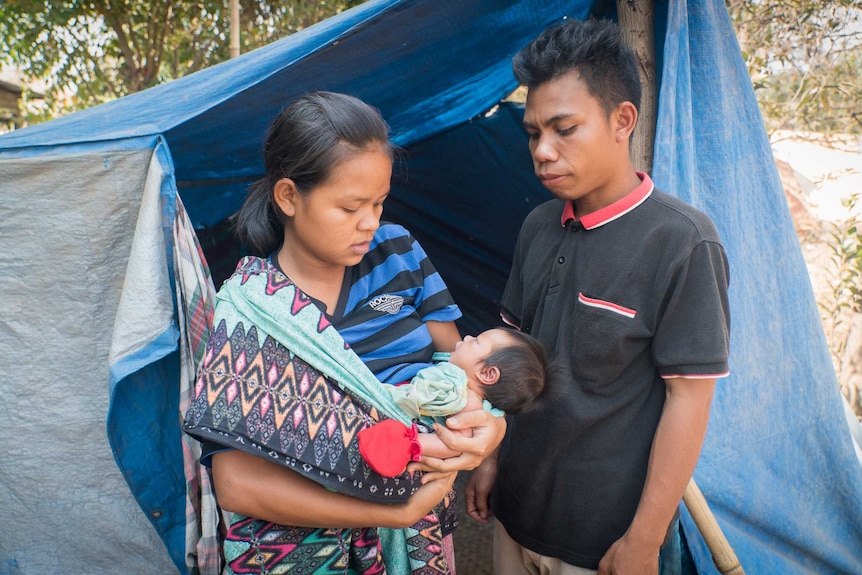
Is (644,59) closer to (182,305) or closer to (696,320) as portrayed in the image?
(696,320)

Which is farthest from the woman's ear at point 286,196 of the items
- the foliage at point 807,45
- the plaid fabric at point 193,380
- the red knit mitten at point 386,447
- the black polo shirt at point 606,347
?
the foliage at point 807,45

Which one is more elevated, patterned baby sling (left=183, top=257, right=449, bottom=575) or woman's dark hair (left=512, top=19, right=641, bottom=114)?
woman's dark hair (left=512, top=19, right=641, bottom=114)

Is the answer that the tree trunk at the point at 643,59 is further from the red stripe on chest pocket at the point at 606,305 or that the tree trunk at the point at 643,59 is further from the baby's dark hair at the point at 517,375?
the baby's dark hair at the point at 517,375

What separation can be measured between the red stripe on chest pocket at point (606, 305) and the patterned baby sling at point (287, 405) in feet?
1.66

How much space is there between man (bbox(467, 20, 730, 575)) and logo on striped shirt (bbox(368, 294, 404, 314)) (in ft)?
1.28

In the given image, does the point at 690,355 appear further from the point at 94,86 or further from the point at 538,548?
the point at 94,86

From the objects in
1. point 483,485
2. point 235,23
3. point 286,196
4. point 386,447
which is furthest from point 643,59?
point 235,23

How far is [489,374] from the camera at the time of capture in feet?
5.30

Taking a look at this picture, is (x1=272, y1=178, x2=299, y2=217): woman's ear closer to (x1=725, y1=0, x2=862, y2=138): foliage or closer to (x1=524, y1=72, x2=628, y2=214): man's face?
(x1=524, y1=72, x2=628, y2=214): man's face

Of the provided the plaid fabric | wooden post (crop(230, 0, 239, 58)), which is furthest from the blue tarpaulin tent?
wooden post (crop(230, 0, 239, 58))

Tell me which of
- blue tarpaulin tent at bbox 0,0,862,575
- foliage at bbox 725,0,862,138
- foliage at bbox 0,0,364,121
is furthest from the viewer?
foliage at bbox 0,0,364,121

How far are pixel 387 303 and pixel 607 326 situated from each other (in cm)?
52

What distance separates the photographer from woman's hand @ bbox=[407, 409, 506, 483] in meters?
1.47

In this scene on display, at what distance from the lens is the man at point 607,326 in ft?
5.02
